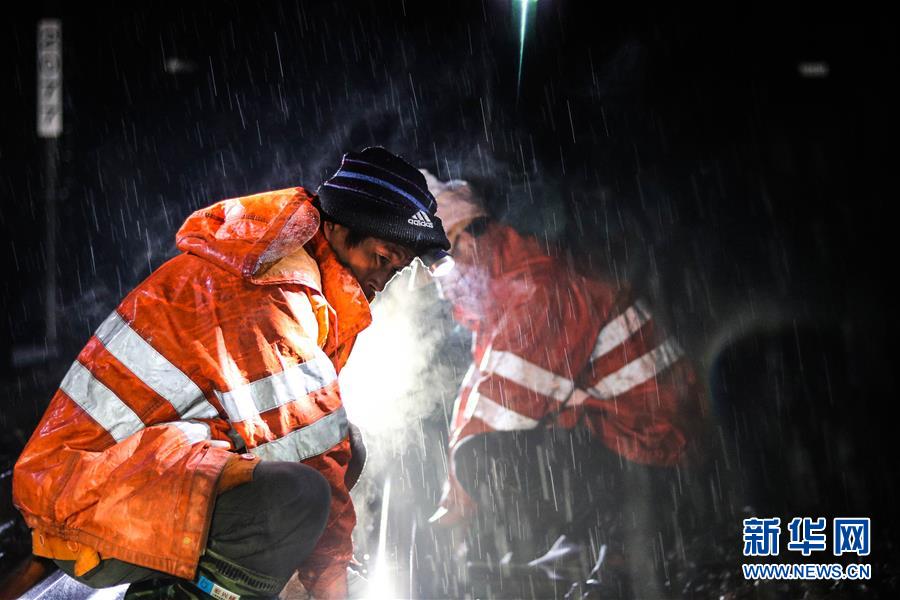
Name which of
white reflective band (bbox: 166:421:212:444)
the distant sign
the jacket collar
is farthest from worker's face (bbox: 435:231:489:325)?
the distant sign

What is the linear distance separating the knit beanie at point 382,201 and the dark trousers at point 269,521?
75 centimetres

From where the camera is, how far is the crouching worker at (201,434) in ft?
4.68

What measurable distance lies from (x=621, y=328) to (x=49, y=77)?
3.57 metres

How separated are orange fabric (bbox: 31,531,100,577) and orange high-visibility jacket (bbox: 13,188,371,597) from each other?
5 centimetres

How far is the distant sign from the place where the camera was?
141 inches

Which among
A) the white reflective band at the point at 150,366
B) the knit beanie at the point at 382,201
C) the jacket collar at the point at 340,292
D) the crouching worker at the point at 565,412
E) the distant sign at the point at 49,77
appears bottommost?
the crouching worker at the point at 565,412

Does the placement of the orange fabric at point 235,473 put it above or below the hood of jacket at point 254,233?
below

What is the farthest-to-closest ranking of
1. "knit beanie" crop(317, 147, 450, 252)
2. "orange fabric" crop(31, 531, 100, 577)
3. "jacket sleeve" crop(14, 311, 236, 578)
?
1. "knit beanie" crop(317, 147, 450, 252)
2. "orange fabric" crop(31, 531, 100, 577)
3. "jacket sleeve" crop(14, 311, 236, 578)

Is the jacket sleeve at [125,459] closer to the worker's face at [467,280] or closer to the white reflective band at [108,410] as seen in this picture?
the white reflective band at [108,410]

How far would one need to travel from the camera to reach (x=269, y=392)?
1528 mm

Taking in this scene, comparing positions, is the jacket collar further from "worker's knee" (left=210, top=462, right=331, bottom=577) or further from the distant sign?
the distant sign

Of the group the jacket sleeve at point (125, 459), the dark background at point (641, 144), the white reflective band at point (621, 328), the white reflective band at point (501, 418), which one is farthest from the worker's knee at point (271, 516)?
the dark background at point (641, 144)

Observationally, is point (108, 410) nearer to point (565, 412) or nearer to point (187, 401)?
point (187, 401)

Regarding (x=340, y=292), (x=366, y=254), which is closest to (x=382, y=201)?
(x=366, y=254)
